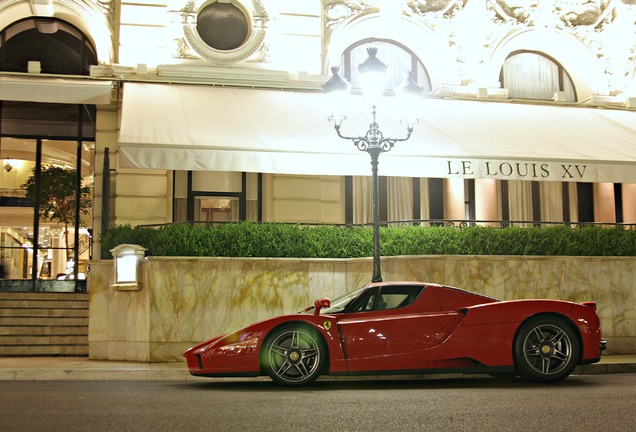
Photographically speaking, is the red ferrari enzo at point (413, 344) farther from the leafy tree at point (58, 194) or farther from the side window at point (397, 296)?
the leafy tree at point (58, 194)

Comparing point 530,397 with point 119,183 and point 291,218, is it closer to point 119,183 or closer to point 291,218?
point 291,218

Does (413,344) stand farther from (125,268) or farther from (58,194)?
(58,194)

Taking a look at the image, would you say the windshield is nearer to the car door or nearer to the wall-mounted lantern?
the car door

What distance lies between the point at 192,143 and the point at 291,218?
384cm

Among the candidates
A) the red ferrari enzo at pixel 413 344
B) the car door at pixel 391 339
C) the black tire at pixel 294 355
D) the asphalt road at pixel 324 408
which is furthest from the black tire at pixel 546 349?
the black tire at pixel 294 355

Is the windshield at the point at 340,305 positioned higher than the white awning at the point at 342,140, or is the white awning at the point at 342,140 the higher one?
the white awning at the point at 342,140

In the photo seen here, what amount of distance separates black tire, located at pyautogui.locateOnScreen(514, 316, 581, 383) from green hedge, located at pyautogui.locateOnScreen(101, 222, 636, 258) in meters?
4.93

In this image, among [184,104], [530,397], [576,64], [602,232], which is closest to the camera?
[530,397]

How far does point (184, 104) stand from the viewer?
16.4 meters

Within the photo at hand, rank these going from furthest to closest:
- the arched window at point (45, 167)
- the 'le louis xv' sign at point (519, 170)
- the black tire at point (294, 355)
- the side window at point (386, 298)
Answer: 1. the arched window at point (45, 167)
2. the 'le louis xv' sign at point (519, 170)
3. the side window at point (386, 298)
4. the black tire at point (294, 355)

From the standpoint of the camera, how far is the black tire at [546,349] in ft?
31.3

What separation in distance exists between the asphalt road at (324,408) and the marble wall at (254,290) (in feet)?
13.7

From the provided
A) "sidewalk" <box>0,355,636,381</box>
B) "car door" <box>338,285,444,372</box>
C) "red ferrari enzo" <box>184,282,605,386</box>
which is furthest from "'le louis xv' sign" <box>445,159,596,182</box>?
"car door" <box>338,285,444,372</box>

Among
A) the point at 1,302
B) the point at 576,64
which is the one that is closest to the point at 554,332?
the point at 1,302
